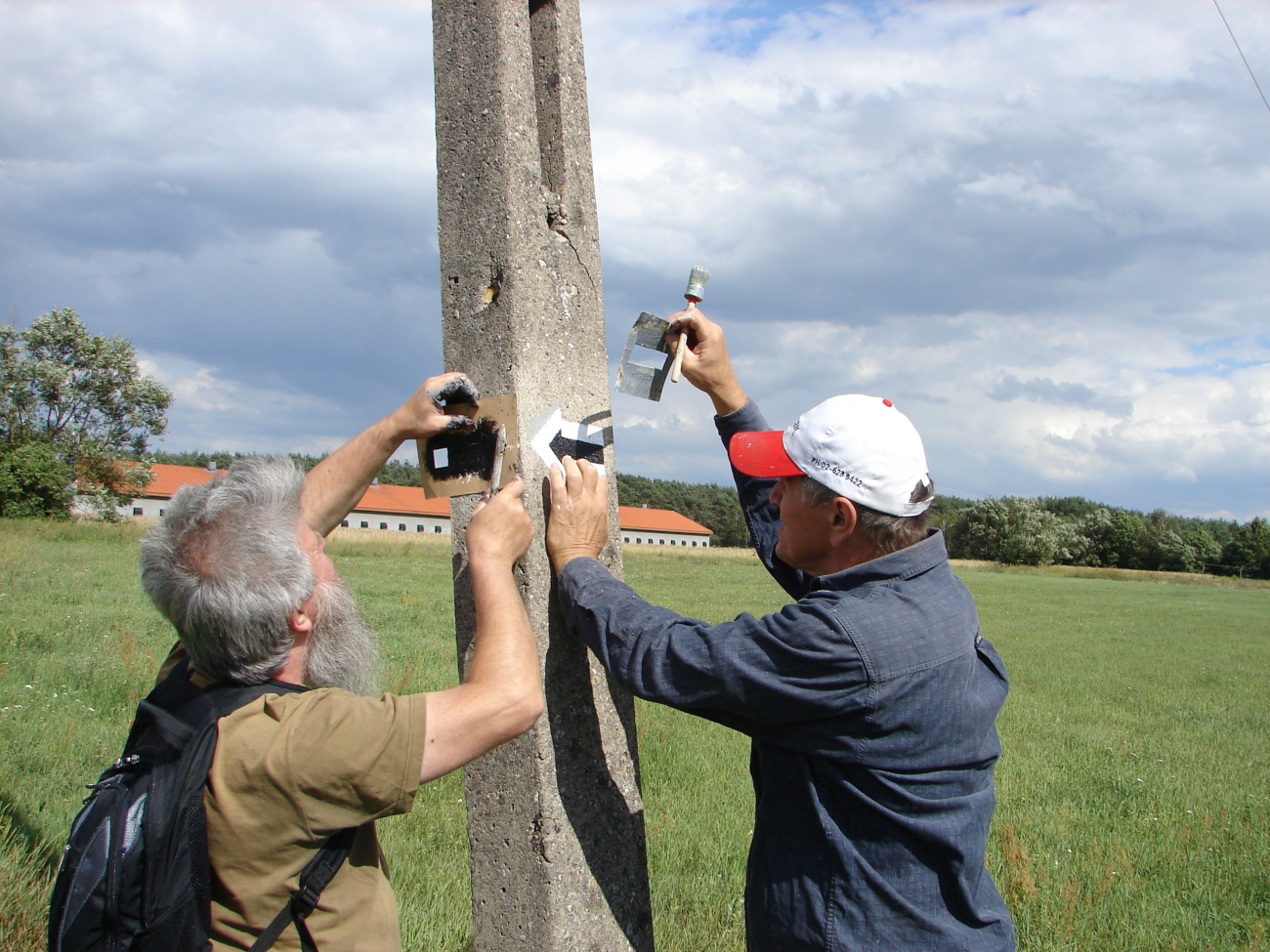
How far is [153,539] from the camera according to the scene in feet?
6.17

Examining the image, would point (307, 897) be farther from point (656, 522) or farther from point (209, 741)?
point (656, 522)

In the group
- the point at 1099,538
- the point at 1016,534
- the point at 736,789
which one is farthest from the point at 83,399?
the point at 1099,538

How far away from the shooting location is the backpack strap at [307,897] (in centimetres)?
169

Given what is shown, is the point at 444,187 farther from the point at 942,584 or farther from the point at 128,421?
the point at 128,421

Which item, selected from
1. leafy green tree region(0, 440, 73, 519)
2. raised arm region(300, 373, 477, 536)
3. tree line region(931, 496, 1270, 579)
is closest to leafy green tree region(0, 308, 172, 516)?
leafy green tree region(0, 440, 73, 519)

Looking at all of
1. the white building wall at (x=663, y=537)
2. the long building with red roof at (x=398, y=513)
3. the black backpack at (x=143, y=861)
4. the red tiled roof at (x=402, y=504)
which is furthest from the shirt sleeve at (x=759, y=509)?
the white building wall at (x=663, y=537)

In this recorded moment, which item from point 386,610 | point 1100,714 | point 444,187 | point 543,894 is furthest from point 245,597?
point 386,610

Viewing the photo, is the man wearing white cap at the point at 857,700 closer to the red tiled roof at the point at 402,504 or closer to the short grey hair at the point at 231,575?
the short grey hair at the point at 231,575

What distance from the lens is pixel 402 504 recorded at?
71.3 metres

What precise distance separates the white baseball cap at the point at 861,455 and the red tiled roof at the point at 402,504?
171ft

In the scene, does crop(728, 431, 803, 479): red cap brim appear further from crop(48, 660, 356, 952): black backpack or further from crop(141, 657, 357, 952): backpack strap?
crop(48, 660, 356, 952): black backpack

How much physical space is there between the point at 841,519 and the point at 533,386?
3.29 ft

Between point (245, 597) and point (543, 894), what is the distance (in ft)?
4.21

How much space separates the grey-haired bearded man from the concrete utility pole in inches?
21.2
